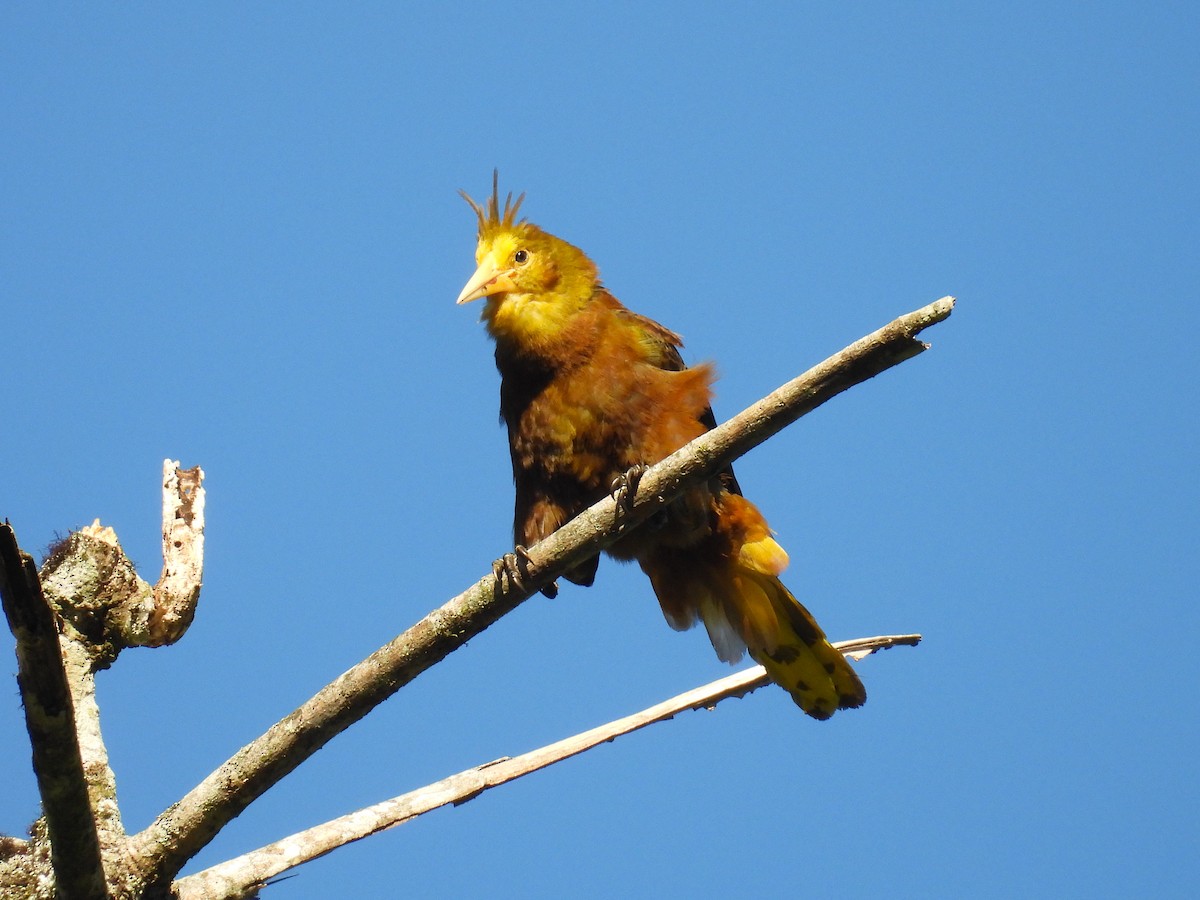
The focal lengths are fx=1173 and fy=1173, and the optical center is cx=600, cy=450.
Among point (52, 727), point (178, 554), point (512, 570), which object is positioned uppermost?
point (178, 554)

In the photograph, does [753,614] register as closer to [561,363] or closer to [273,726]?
[561,363]

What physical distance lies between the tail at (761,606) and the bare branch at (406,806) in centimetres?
70

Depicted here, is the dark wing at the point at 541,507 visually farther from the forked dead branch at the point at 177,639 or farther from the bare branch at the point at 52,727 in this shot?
the bare branch at the point at 52,727

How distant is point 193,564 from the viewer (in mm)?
3705

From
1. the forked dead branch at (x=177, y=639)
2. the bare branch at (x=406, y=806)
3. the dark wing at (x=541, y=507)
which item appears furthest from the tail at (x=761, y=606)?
the forked dead branch at (x=177, y=639)

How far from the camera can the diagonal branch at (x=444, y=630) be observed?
2695 mm

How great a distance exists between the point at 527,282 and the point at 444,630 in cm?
189

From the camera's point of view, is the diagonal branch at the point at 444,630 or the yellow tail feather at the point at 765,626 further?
the yellow tail feather at the point at 765,626

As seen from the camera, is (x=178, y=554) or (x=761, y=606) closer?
(x=178, y=554)

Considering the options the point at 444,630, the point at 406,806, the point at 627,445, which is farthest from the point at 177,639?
the point at 627,445

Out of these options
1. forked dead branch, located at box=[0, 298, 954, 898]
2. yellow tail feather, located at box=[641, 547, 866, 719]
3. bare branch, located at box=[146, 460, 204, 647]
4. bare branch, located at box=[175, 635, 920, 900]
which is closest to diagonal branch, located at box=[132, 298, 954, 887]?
forked dead branch, located at box=[0, 298, 954, 898]

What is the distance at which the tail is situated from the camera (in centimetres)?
444

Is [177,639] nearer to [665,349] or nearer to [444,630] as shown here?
[444,630]

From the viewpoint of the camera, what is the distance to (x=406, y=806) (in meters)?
3.27
